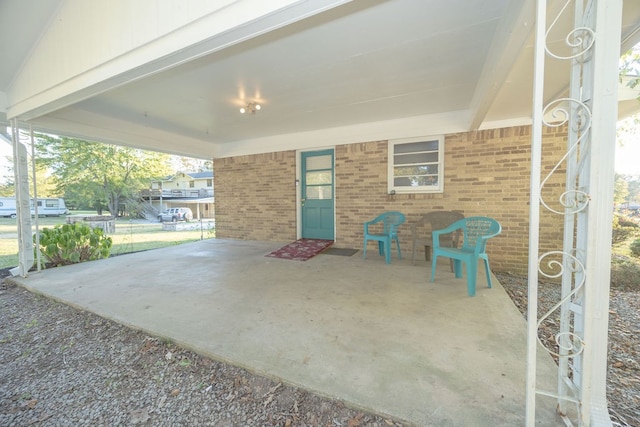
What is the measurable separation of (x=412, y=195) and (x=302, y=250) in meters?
2.37

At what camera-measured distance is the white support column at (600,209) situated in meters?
1.07

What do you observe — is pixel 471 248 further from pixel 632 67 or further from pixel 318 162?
pixel 318 162

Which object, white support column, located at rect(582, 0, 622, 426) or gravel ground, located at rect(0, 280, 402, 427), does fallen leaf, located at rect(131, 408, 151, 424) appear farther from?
white support column, located at rect(582, 0, 622, 426)

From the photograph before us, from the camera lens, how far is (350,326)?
2209 millimetres

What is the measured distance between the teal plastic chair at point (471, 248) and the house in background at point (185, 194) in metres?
11.3

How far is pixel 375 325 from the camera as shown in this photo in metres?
2.22

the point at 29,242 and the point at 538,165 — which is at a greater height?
the point at 538,165

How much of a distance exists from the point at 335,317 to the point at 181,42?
2.59 m

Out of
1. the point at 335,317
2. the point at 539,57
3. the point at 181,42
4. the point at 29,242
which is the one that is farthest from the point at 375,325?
the point at 29,242

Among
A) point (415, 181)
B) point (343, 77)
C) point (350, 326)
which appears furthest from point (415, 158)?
point (350, 326)

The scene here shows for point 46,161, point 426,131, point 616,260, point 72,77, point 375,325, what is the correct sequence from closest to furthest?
point 375,325, point 72,77, point 616,260, point 426,131, point 46,161

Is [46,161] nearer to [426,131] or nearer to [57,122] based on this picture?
[57,122]

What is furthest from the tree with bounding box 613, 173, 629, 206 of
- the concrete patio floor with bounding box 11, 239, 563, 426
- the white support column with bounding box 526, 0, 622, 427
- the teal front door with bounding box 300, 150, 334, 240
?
the teal front door with bounding box 300, 150, 334, 240

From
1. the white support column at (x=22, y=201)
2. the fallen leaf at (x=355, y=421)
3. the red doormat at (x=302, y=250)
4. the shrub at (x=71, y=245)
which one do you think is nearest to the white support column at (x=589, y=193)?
the fallen leaf at (x=355, y=421)
